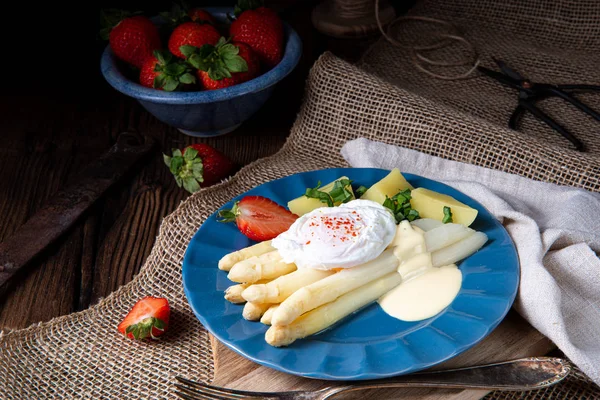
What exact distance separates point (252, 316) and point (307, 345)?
0.52 ft

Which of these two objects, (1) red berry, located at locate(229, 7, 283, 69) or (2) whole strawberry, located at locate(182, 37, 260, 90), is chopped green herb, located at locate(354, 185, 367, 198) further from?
(1) red berry, located at locate(229, 7, 283, 69)

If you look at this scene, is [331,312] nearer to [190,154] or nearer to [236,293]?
[236,293]

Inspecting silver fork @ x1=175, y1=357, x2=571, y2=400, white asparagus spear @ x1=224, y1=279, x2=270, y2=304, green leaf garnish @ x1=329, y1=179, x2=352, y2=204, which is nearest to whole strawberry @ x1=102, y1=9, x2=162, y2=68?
green leaf garnish @ x1=329, y1=179, x2=352, y2=204

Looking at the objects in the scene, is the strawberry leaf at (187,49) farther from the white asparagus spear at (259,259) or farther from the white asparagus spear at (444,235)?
the white asparagus spear at (444,235)

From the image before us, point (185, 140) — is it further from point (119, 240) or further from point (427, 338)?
point (427, 338)

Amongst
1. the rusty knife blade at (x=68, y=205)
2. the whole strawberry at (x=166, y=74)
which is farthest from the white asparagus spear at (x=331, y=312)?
the whole strawberry at (x=166, y=74)

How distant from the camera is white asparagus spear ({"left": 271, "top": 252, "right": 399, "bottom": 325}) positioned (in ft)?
5.51

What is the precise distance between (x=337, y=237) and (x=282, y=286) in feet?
0.63

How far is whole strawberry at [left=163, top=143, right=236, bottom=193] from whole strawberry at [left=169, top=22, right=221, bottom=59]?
0.40 m

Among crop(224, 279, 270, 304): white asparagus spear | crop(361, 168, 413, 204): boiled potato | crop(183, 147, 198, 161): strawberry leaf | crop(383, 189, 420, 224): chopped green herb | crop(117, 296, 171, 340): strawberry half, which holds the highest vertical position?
crop(383, 189, 420, 224): chopped green herb

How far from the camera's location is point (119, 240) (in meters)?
2.43

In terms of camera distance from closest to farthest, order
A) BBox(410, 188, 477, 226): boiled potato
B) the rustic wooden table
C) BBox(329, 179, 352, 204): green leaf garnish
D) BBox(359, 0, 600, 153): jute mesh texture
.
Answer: BBox(410, 188, 477, 226): boiled potato
BBox(329, 179, 352, 204): green leaf garnish
the rustic wooden table
BBox(359, 0, 600, 153): jute mesh texture

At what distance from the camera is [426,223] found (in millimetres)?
1972

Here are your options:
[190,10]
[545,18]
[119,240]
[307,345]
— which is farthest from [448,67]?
[307,345]
